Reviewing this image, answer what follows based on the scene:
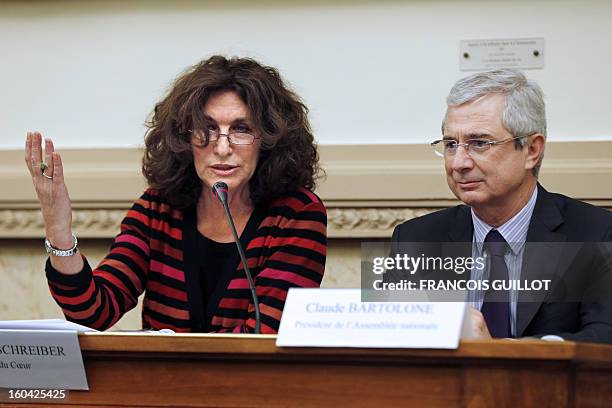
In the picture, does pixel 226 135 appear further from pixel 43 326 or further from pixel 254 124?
pixel 43 326

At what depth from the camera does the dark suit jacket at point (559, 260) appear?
95.7 inches

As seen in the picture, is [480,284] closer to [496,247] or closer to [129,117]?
[496,247]

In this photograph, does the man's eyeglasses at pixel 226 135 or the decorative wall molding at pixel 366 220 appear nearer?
the man's eyeglasses at pixel 226 135

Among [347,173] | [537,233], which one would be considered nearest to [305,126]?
[347,173]

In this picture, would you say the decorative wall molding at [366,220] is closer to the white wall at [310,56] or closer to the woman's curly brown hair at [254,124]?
the white wall at [310,56]

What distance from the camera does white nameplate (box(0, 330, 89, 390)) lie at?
190 centimetres

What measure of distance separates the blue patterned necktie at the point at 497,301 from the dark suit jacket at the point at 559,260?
3cm

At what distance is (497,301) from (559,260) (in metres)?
0.18

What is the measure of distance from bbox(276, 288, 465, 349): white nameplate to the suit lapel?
766 mm

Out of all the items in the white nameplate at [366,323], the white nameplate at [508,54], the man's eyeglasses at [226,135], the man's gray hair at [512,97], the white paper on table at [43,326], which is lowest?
the white paper on table at [43,326]

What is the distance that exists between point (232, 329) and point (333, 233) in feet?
2.93

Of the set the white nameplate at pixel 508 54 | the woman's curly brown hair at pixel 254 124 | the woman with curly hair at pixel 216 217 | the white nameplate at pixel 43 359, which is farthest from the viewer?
the white nameplate at pixel 508 54

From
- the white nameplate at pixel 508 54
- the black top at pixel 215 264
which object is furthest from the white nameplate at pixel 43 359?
the white nameplate at pixel 508 54

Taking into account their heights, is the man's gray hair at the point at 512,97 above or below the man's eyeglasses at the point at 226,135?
above
